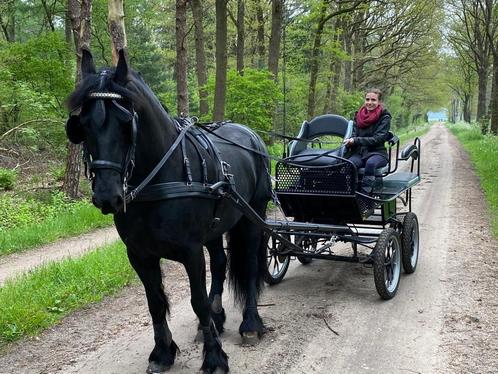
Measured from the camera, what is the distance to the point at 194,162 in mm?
3791

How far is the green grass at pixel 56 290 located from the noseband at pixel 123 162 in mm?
2514

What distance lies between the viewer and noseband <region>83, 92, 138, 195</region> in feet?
9.50

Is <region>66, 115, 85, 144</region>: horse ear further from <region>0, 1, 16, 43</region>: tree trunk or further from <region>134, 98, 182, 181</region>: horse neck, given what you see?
<region>0, 1, 16, 43</region>: tree trunk

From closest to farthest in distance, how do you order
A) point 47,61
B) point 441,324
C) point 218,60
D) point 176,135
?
point 176,135 < point 441,324 < point 218,60 < point 47,61

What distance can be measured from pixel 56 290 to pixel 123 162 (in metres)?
3.28

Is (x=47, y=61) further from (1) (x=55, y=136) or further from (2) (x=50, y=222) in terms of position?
(2) (x=50, y=222)

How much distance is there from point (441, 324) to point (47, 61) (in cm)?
1384

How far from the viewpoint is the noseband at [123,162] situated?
290 centimetres

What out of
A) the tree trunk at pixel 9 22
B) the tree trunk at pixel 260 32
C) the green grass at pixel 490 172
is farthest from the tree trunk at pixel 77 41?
the tree trunk at pixel 260 32

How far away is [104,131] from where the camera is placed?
9.56ft

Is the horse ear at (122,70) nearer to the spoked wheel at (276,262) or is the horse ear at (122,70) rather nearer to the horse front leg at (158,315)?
the horse front leg at (158,315)

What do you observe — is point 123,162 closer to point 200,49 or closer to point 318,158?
point 318,158

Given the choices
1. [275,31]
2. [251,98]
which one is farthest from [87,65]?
[275,31]

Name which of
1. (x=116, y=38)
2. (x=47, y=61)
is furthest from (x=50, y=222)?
(x=47, y=61)
